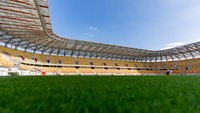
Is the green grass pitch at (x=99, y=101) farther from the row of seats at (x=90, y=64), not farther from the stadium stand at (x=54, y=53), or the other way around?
the row of seats at (x=90, y=64)

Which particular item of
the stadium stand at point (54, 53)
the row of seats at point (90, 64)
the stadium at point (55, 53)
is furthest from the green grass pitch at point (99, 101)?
the row of seats at point (90, 64)

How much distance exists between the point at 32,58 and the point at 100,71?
68.5 feet

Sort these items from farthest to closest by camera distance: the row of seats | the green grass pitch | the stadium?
the row of seats < the stadium < the green grass pitch

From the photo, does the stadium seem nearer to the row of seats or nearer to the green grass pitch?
the row of seats

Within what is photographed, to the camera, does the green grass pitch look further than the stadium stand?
No

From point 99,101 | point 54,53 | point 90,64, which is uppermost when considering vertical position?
point 54,53

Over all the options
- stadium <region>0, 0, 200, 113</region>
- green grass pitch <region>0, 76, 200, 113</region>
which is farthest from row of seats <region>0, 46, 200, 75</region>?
green grass pitch <region>0, 76, 200, 113</region>

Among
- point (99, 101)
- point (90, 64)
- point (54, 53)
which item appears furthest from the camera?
point (90, 64)

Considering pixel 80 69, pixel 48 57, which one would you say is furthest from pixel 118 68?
pixel 48 57

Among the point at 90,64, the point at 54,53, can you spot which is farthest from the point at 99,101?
the point at 90,64

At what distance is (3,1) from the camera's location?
16031mm

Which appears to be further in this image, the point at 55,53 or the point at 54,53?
the point at 55,53

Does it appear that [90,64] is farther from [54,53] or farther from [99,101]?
[99,101]

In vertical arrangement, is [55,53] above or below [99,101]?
above
